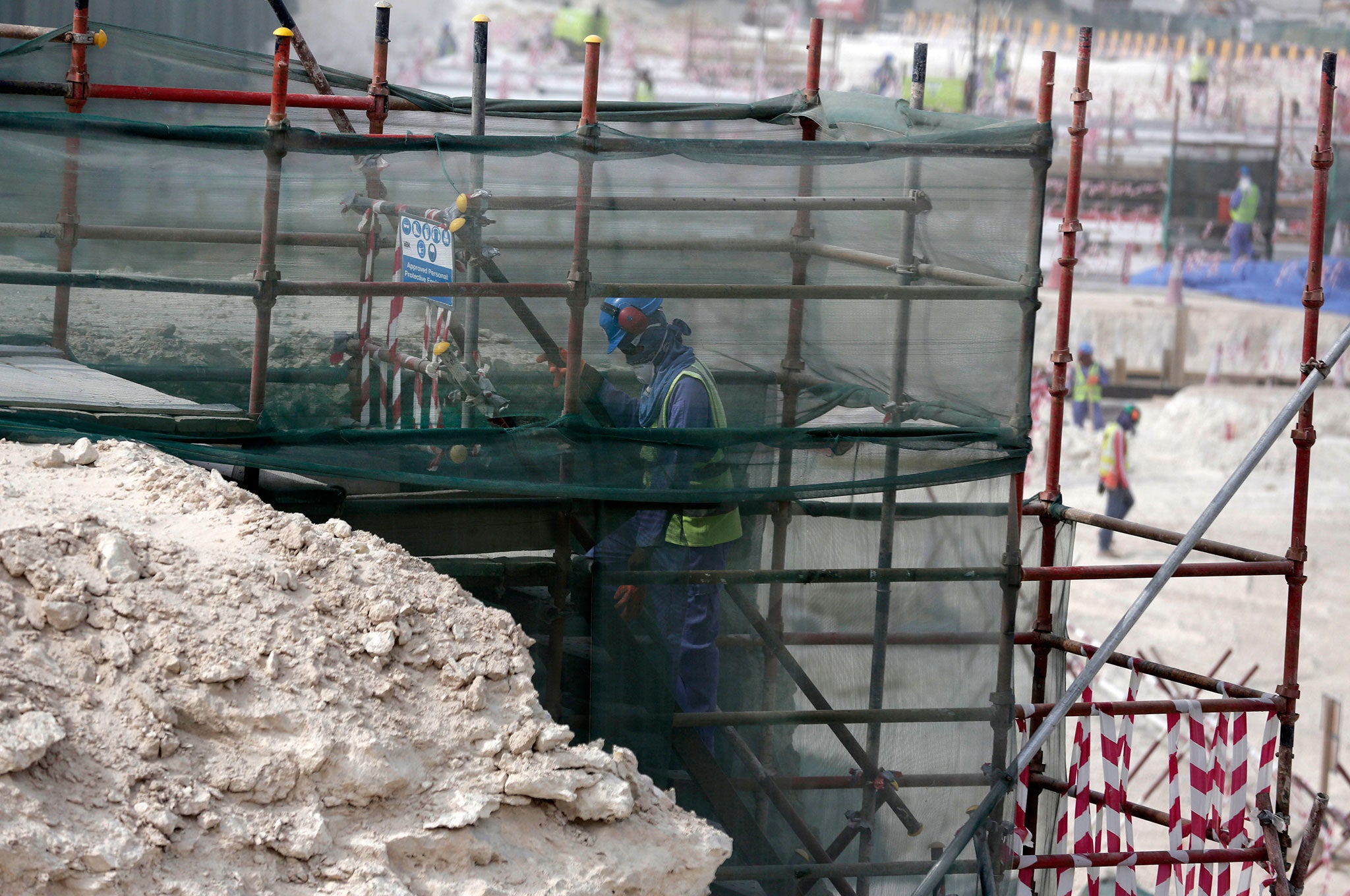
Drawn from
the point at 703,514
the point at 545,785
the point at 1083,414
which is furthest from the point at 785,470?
the point at 1083,414

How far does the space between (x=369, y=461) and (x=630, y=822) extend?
5.24 feet

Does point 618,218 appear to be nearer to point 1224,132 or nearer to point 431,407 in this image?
point 431,407

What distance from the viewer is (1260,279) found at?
3259 cm

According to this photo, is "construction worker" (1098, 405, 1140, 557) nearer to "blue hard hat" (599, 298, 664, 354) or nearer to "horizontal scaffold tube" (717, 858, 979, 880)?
"horizontal scaffold tube" (717, 858, 979, 880)

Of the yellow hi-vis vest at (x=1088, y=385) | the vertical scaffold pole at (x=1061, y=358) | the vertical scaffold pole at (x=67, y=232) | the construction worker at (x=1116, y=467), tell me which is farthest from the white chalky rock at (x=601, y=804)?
the yellow hi-vis vest at (x=1088, y=385)

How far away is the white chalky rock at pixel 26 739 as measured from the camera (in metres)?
3.45

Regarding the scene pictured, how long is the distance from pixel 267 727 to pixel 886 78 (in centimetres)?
3872

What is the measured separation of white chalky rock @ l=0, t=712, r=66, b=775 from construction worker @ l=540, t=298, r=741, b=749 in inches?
79.1

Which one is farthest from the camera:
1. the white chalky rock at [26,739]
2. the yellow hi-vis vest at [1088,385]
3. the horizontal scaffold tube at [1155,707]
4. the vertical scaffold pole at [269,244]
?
the yellow hi-vis vest at [1088,385]

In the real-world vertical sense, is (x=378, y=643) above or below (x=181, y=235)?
below

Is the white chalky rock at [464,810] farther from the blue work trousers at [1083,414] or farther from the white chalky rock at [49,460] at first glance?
the blue work trousers at [1083,414]

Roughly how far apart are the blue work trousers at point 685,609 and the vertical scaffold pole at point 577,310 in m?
0.22

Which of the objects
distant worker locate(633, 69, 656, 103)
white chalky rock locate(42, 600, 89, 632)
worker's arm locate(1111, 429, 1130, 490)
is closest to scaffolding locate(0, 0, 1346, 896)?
white chalky rock locate(42, 600, 89, 632)

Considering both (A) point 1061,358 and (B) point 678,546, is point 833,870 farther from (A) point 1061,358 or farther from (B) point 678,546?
(A) point 1061,358
